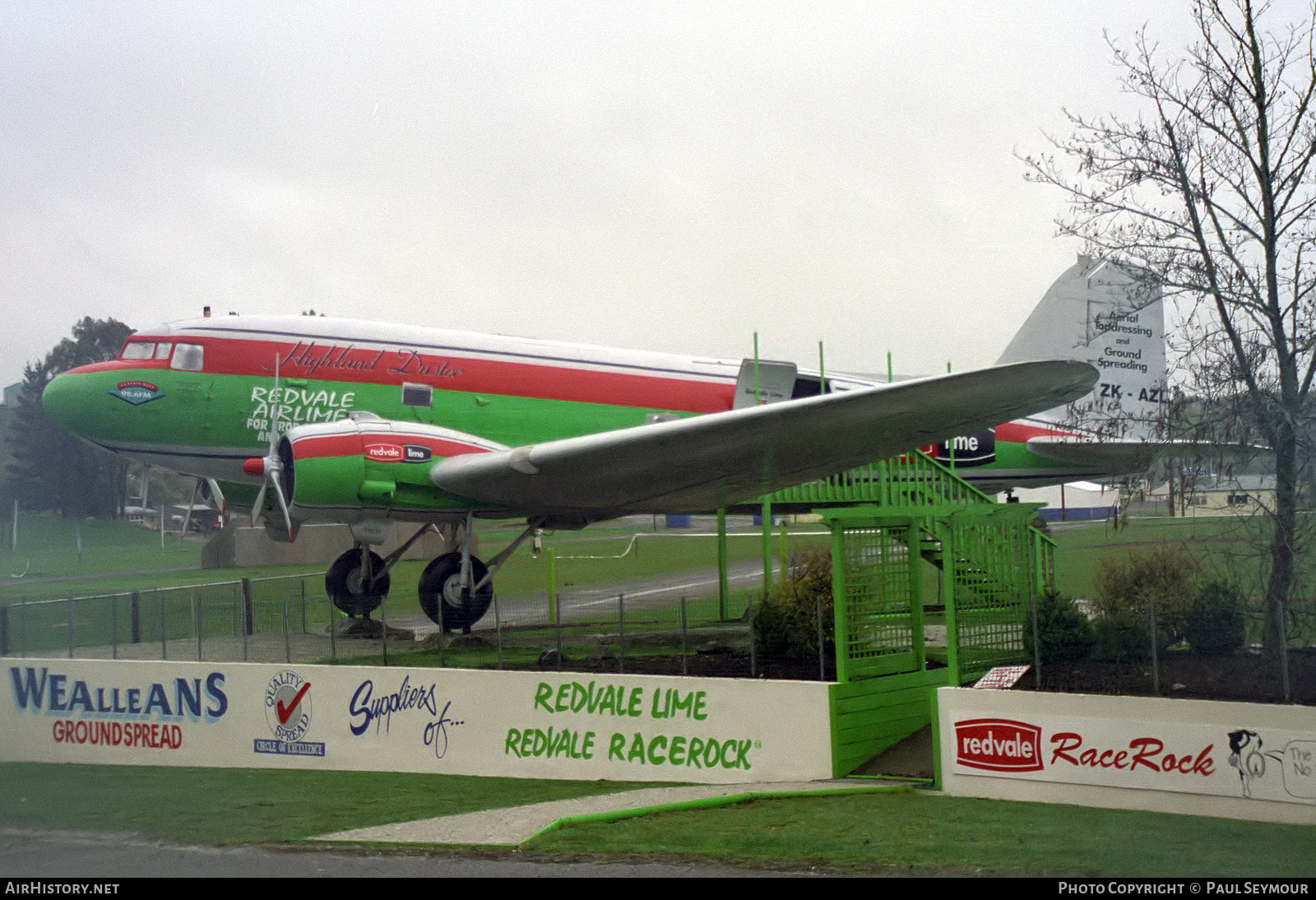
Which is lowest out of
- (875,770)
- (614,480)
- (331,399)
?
(875,770)

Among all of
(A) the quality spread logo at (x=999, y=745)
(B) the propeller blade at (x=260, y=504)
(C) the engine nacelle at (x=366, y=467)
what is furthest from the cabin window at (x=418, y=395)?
(A) the quality spread logo at (x=999, y=745)

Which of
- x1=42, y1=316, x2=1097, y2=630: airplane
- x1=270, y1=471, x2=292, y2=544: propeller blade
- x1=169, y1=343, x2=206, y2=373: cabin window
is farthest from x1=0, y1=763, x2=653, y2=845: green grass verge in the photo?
x1=169, y1=343, x2=206, y2=373: cabin window

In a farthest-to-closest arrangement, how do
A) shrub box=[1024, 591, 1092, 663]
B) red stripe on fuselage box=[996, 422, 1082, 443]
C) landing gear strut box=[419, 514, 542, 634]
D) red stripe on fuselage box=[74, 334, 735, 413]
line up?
red stripe on fuselage box=[996, 422, 1082, 443] → red stripe on fuselage box=[74, 334, 735, 413] → landing gear strut box=[419, 514, 542, 634] → shrub box=[1024, 591, 1092, 663]

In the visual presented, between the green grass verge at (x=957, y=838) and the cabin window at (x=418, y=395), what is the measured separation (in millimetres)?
11484

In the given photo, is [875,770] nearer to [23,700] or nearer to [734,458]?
[734,458]

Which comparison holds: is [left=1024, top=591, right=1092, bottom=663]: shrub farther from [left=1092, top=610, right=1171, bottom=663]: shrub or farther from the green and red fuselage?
the green and red fuselage

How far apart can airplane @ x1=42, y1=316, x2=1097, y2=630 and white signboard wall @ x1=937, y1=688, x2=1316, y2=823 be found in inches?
198

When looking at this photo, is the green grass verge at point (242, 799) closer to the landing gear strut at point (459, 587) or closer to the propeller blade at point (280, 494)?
the propeller blade at point (280, 494)

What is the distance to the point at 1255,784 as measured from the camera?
344 inches

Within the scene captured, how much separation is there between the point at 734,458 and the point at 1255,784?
333 inches

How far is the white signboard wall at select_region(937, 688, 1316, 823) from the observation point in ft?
28.3

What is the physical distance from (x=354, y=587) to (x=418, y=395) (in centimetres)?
362
